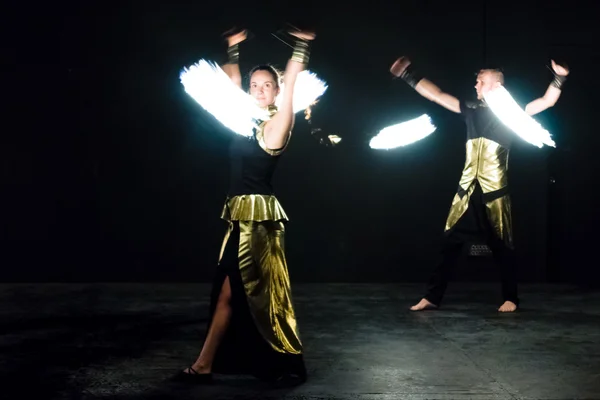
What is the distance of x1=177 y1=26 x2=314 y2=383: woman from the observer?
168 inches

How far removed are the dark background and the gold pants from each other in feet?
12.1

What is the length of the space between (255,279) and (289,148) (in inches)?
152

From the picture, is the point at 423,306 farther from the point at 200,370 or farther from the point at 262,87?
the point at 262,87

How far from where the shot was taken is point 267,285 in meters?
4.30

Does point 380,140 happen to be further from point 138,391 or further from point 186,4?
point 138,391

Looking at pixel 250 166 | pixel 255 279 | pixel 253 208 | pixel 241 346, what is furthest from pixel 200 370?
pixel 250 166

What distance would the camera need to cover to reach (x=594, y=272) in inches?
333

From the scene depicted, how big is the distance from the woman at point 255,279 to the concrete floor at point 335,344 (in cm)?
12

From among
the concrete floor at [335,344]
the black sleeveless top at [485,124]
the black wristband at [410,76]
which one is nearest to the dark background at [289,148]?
the concrete floor at [335,344]

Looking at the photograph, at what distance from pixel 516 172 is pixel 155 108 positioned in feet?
11.4

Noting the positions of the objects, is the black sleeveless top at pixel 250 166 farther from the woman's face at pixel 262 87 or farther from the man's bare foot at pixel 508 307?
the man's bare foot at pixel 508 307

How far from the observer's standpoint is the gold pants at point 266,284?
4.27 metres

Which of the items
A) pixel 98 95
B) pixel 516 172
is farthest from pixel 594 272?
pixel 98 95

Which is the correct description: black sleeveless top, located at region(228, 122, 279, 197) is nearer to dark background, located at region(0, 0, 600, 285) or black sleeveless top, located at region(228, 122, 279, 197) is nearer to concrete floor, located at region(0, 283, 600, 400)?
concrete floor, located at region(0, 283, 600, 400)
